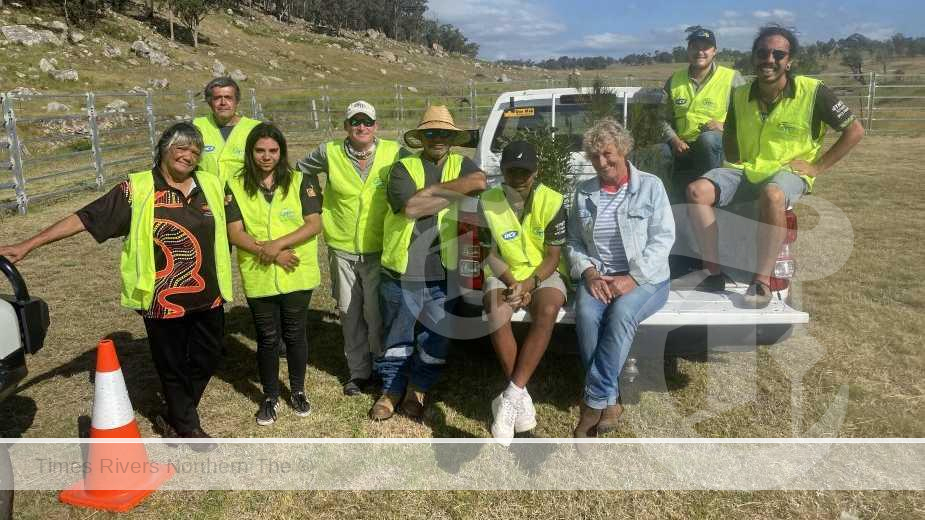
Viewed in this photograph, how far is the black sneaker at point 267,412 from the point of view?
395 centimetres

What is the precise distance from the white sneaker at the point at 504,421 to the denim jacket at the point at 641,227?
85cm

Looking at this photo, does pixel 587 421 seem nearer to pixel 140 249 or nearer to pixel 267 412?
pixel 267 412

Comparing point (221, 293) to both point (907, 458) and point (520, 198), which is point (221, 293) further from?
point (907, 458)

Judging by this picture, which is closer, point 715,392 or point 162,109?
point 715,392

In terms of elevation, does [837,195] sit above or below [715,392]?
above

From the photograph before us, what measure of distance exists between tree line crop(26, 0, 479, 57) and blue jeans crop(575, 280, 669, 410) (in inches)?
2079

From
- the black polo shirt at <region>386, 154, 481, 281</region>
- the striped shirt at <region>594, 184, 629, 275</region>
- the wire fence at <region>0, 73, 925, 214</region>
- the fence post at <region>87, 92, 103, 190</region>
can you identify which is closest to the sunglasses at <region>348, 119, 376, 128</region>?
the black polo shirt at <region>386, 154, 481, 281</region>

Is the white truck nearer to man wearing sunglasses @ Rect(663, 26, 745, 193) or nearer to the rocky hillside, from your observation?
man wearing sunglasses @ Rect(663, 26, 745, 193)

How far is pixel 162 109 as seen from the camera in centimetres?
2683

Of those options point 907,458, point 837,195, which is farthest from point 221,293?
point 837,195

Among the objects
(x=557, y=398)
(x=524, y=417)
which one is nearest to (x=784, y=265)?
(x=557, y=398)

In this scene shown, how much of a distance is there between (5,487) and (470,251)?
247 centimetres

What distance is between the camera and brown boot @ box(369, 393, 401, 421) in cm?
400

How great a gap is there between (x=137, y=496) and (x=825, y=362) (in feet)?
14.2
